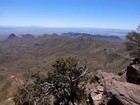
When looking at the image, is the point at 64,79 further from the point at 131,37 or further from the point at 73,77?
the point at 131,37

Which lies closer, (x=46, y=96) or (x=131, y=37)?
(x=46, y=96)

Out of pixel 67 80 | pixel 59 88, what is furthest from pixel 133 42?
pixel 59 88

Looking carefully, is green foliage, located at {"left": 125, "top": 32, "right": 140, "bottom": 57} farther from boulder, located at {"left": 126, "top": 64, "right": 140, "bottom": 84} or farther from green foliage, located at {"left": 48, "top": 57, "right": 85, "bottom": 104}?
boulder, located at {"left": 126, "top": 64, "right": 140, "bottom": 84}

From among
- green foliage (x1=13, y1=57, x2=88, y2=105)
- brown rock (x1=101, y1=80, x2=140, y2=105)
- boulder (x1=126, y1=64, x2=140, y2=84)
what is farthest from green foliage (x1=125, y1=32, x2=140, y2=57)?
brown rock (x1=101, y1=80, x2=140, y2=105)

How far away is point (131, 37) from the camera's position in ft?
226

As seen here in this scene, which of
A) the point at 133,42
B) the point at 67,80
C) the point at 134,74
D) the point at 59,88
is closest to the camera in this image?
the point at 134,74

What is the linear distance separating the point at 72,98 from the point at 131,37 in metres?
31.6

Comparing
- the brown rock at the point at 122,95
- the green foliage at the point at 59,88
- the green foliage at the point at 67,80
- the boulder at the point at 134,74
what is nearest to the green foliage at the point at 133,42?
the green foliage at the point at 67,80

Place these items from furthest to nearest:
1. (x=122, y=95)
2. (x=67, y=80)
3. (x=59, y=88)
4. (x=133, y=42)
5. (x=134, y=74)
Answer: (x=133, y=42) < (x=67, y=80) < (x=59, y=88) < (x=134, y=74) < (x=122, y=95)

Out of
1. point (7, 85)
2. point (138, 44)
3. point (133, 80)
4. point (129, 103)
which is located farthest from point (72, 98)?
point (7, 85)

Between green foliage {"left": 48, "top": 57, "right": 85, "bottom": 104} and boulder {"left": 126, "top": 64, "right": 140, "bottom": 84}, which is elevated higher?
boulder {"left": 126, "top": 64, "right": 140, "bottom": 84}

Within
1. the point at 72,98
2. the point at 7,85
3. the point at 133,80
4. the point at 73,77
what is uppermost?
the point at 133,80

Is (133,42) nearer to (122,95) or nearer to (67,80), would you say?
(67,80)

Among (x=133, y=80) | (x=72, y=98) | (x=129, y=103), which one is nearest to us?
(x=129, y=103)
